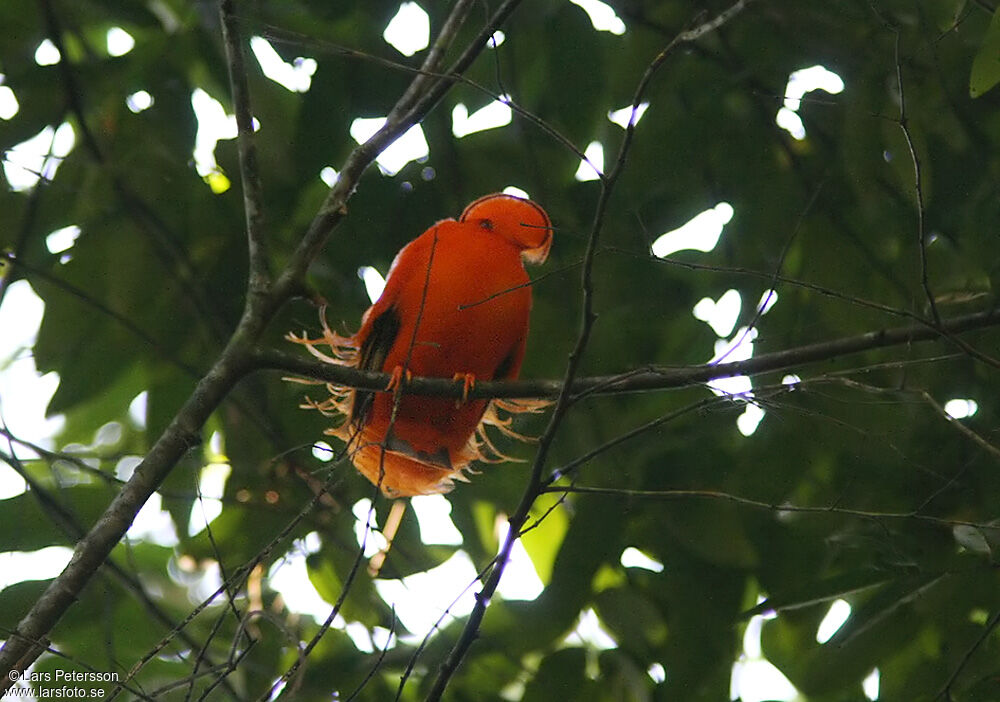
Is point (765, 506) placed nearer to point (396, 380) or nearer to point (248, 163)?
point (396, 380)

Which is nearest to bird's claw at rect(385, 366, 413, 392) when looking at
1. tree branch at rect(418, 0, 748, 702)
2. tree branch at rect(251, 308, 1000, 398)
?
tree branch at rect(251, 308, 1000, 398)

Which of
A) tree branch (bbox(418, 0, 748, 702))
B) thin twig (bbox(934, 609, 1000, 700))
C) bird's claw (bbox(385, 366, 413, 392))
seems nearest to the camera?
tree branch (bbox(418, 0, 748, 702))

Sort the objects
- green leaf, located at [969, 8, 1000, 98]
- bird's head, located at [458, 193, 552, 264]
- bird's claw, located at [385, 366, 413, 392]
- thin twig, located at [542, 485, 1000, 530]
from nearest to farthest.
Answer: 1. thin twig, located at [542, 485, 1000, 530]
2. green leaf, located at [969, 8, 1000, 98]
3. bird's claw, located at [385, 366, 413, 392]
4. bird's head, located at [458, 193, 552, 264]

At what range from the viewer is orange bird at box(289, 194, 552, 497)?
3.13m

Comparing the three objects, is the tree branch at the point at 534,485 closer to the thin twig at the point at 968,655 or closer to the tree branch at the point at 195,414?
the tree branch at the point at 195,414

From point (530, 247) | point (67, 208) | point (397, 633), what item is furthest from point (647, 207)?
point (67, 208)

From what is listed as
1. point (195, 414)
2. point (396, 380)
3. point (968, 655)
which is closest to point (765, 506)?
point (968, 655)

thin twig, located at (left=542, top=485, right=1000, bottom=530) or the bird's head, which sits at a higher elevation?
the bird's head

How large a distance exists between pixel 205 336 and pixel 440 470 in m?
0.84

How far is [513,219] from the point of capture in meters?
3.26

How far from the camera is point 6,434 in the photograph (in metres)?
2.60

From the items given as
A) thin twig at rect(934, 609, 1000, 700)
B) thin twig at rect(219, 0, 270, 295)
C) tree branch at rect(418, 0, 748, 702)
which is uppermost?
thin twig at rect(219, 0, 270, 295)

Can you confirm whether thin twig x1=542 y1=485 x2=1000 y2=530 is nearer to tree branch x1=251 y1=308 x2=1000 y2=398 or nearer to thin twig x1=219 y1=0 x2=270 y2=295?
tree branch x1=251 y1=308 x2=1000 y2=398

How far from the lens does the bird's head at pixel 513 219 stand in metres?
3.25
